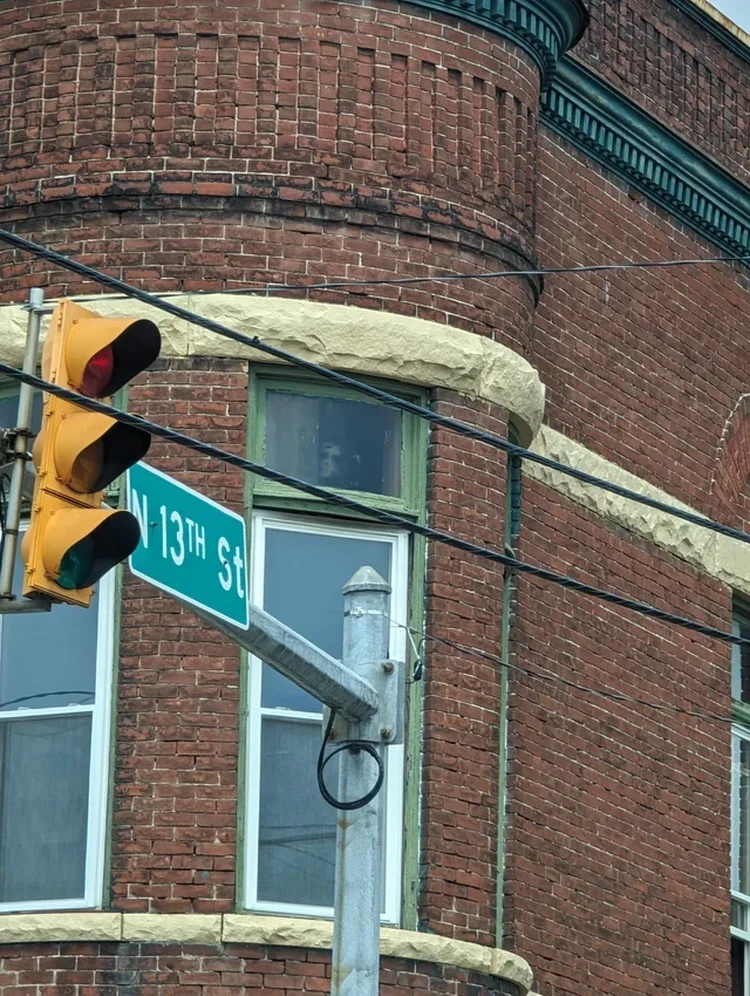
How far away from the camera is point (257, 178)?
15.2m

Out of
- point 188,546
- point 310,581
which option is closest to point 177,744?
point 310,581

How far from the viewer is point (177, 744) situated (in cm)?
1417

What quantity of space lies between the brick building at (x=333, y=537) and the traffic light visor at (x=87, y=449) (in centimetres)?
527

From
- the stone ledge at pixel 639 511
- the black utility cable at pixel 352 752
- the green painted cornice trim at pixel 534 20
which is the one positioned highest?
the green painted cornice trim at pixel 534 20

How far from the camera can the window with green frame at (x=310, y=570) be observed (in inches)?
570

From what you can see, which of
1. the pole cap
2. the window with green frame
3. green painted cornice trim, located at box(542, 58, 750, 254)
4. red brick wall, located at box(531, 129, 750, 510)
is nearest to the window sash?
the window with green frame

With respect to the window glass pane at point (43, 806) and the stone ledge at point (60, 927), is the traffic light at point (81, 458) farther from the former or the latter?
the window glass pane at point (43, 806)

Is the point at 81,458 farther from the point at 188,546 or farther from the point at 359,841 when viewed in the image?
the point at 359,841

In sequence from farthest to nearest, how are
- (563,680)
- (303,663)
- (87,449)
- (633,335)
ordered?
(633,335) < (563,680) < (303,663) < (87,449)

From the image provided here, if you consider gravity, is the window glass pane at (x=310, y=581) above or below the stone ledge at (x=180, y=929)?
above

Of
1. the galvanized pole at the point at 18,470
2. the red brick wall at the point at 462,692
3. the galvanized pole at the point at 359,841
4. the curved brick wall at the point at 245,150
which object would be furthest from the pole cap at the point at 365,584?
the curved brick wall at the point at 245,150

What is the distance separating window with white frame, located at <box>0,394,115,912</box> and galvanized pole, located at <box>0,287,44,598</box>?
443 cm

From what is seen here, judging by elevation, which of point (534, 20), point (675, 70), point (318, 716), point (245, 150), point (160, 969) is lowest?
point (160, 969)

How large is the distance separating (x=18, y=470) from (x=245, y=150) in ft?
19.9
